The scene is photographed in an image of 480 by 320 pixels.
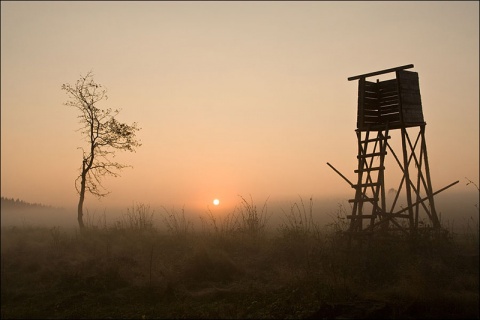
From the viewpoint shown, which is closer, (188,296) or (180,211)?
(188,296)

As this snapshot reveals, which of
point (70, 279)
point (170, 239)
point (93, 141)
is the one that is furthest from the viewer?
point (93, 141)

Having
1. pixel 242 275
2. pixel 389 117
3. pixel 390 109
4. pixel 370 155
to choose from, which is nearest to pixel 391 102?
pixel 390 109

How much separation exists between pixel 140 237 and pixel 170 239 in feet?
4.93

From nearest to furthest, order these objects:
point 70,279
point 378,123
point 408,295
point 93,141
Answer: point 408,295 → point 70,279 → point 378,123 → point 93,141

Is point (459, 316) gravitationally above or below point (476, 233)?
below

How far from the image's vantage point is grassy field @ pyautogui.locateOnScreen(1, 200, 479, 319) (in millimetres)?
8164

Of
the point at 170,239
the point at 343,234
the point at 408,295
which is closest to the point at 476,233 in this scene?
the point at 343,234

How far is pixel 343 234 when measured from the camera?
12.4 metres

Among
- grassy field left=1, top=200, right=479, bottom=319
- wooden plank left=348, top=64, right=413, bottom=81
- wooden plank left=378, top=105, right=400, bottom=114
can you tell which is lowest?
grassy field left=1, top=200, right=479, bottom=319

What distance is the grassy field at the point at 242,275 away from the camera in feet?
26.8

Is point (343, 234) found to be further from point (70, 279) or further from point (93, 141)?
point (93, 141)

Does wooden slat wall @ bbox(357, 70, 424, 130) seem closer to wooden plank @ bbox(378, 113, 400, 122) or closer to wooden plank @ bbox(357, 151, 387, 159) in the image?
wooden plank @ bbox(378, 113, 400, 122)

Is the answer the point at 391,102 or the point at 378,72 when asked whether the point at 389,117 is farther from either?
the point at 378,72

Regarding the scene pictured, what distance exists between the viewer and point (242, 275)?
1132 cm
